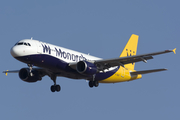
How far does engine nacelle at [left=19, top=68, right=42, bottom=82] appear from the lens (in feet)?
146

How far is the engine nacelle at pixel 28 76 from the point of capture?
4444cm

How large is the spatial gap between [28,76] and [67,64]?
247 inches

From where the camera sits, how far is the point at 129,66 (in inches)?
2077

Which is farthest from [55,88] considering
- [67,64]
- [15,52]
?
[15,52]

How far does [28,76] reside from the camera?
4453 cm

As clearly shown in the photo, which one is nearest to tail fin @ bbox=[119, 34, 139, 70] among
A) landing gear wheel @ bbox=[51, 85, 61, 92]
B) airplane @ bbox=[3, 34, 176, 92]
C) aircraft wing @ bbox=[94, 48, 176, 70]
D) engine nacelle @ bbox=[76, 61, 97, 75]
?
airplane @ bbox=[3, 34, 176, 92]

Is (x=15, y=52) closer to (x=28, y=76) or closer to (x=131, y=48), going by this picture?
(x=28, y=76)

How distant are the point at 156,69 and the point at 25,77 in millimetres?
17015

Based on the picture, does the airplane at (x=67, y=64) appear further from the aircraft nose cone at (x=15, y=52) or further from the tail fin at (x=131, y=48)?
the tail fin at (x=131, y=48)

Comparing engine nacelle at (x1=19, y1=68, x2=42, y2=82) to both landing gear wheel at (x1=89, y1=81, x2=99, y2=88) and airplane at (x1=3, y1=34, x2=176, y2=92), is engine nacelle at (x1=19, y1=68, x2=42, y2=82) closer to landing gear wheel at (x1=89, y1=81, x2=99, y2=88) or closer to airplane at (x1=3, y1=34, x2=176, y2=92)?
airplane at (x1=3, y1=34, x2=176, y2=92)

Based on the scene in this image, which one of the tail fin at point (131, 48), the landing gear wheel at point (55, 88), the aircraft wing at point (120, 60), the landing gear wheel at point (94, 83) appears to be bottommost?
the landing gear wheel at point (55, 88)

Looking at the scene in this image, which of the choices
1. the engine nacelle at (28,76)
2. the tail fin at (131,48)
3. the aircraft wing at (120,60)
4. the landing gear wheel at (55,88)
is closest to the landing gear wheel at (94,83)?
the aircraft wing at (120,60)

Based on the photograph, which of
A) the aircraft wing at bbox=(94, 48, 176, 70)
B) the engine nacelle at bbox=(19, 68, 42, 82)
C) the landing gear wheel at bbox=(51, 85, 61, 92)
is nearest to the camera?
the aircraft wing at bbox=(94, 48, 176, 70)

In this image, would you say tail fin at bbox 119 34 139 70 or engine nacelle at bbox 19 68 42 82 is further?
tail fin at bbox 119 34 139 70
